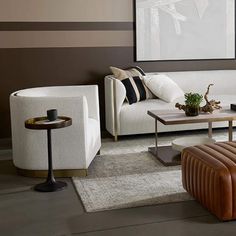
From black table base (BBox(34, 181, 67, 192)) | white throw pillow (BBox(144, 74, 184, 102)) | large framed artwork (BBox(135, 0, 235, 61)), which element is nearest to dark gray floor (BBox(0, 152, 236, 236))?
black table base (BBox(34, 181, 67, 192))

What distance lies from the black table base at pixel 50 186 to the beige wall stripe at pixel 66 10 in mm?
2530

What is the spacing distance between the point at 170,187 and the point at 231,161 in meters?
0.81

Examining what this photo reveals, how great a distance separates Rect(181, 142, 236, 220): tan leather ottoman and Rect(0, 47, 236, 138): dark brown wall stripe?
106 inches

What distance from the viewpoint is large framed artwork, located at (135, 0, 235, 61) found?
5777 mm

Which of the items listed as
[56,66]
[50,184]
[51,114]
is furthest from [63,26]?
[50,184]

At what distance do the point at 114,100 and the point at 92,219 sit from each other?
7.99ft

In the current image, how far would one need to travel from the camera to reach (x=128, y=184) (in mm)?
3650

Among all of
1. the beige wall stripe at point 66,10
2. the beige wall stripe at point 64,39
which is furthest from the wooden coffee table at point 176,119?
the beige wall stripe at point 66,10

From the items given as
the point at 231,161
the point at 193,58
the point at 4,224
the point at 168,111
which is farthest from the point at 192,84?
the point at 4,224

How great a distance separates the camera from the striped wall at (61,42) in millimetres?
5320

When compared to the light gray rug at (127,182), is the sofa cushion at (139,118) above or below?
above

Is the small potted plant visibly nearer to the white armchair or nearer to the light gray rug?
the light gray rug

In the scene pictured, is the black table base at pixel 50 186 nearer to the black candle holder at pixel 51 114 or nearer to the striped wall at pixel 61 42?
the black candle holder at pixel 51 114

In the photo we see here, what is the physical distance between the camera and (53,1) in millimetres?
5391
